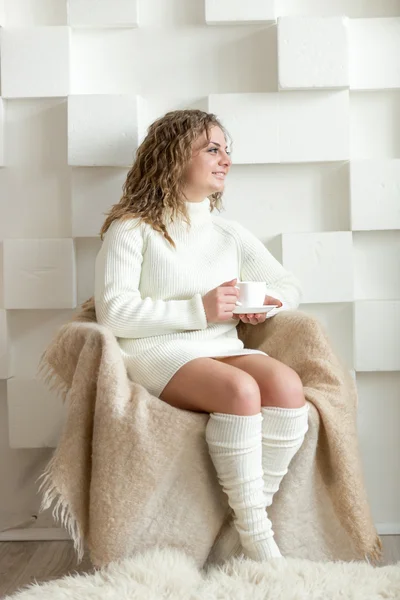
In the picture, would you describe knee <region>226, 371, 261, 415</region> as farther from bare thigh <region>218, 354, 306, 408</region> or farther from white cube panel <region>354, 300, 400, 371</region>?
white cube panel <region>354, 300, 400, 371</region>

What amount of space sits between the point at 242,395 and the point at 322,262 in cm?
83

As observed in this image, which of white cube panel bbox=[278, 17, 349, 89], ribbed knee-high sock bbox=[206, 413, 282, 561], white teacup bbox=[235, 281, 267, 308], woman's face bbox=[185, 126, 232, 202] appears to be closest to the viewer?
ribbed knee-high sock bbox=[206, 413, 282, 561]

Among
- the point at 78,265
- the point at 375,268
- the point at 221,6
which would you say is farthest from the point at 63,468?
the point at 221,6

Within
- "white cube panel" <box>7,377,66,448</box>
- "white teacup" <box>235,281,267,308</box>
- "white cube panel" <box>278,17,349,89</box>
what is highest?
"white cube panel" <box>278,17,349,89</box>

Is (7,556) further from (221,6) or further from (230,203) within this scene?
(221,6)

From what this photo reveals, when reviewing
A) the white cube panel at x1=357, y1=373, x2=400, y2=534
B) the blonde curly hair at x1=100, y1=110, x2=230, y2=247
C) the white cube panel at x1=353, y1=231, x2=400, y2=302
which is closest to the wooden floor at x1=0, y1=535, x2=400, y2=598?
the white cube panel at x1=357, y1=373, x2=400, y2=534

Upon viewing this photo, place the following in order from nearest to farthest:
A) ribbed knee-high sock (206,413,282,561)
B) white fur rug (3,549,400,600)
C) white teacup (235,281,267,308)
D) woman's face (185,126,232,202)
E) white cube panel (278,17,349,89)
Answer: white fur rug (3,549,400,600) < ribbed knee-high sock (206,413,282,561) < white teacup (235,281,267,308) < woman's face (185,126,232,202) < white cube panel (278,17,349,89)

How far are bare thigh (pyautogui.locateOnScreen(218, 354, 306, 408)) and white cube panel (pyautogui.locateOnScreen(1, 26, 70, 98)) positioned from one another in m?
1.13

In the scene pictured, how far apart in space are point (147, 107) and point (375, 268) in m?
0.90

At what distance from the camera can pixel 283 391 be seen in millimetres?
1666

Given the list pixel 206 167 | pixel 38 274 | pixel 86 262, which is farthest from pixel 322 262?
pixel 38 274

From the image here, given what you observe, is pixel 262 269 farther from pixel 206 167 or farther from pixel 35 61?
pixel 35 61

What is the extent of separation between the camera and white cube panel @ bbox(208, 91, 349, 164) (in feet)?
7.60

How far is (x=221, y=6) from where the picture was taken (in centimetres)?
229
